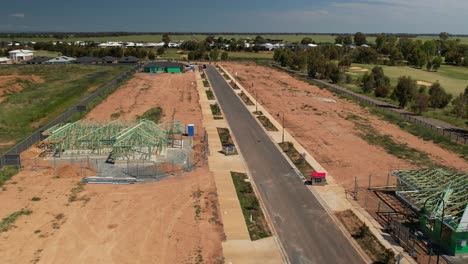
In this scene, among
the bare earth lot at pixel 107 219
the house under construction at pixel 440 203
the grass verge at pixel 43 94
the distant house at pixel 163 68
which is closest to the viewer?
the bare earth lot at pixel 107 219

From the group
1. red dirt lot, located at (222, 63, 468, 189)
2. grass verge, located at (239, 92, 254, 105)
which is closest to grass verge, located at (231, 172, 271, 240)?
red dirt lot, located at (222, 63, 468, 189)

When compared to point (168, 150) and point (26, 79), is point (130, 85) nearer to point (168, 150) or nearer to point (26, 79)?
point (26, 79)

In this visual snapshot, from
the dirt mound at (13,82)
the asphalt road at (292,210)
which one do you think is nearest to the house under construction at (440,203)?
the asphalt road at (292,210)

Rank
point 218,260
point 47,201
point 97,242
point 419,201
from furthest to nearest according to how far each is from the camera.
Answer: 1. point 47,201
2. point 419,201
3. point 97,242
4. point 218,260

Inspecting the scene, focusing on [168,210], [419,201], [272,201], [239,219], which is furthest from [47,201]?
[419,201]

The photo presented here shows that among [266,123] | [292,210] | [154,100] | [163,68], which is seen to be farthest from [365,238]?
[163,68]

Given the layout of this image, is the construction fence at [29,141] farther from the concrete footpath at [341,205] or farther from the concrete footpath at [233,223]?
the concrete footpath at [341,205]

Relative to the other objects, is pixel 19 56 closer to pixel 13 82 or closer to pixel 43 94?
pixel 13 82
